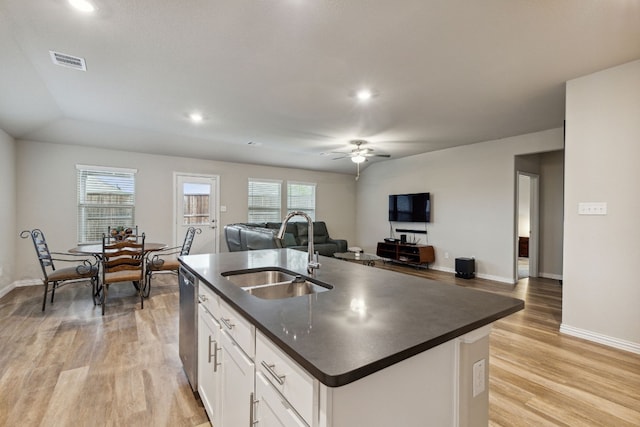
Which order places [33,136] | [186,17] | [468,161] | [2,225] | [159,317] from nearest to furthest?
[186,17] → [159,317] → [2,225] → [33,136] → [468,161]

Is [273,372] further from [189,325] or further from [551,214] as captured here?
[551,214]

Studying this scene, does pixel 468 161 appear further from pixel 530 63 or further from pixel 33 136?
pixel 33 136

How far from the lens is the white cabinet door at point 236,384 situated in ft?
3.88

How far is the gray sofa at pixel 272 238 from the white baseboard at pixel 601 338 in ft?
10.5

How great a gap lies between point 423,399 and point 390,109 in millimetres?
3527

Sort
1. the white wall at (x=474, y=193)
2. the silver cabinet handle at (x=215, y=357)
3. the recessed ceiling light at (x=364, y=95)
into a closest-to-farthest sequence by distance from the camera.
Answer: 1. the silver cabinet handle at (x=215, y=357)
2. the recessed ceiling light at (x=364, y=95)
3. the white wall at (x=474, y=193)

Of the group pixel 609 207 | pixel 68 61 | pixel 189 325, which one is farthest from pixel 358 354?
pixel 68 61

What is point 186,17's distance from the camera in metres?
2.07

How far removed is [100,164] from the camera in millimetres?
5363

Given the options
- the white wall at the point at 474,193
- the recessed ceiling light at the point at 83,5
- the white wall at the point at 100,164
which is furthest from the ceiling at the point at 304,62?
the white wall at the point at 474,193

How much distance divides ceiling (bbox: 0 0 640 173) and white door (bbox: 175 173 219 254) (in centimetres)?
157

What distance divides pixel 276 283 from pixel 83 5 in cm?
217

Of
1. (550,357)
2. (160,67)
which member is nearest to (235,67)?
(160,67)

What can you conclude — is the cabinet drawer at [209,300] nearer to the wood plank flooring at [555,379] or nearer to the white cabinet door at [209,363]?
the white cabinet door at [209,363]
